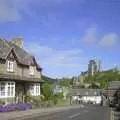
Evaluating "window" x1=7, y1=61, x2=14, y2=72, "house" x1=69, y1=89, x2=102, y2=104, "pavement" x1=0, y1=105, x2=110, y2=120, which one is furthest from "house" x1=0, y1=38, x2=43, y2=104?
"house" x1=69, y1=89, x2=102, y2=104

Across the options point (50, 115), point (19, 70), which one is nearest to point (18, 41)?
point (19, 70)

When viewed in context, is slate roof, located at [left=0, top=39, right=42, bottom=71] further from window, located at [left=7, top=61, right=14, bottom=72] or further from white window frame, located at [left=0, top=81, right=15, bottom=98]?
white window frame, located at [left=0, top=81, right=15, bottom=98]

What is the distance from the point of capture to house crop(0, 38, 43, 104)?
46.6 meters

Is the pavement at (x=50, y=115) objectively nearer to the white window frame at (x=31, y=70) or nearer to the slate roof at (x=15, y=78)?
the slate roof at (x=15, y=78)

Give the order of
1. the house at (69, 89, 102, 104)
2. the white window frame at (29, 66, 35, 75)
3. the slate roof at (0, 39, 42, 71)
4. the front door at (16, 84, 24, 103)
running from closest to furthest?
the slate roof at (0, 39, 42, 71), the front door at (16, 84, 24, 103), the white window frame at (29, 66, 35, 75), the house at (69, 89, 102, 104)

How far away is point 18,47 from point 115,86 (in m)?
93.2

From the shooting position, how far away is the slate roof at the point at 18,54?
48031mm

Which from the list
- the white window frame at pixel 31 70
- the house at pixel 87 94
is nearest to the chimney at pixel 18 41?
the white window frame at pixel 31 70

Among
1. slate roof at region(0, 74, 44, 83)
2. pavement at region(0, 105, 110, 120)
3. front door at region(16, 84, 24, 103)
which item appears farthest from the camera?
front door at region(16, 84, 24, 103)

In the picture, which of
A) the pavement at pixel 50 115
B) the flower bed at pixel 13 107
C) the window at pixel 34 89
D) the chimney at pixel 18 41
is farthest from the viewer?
the chimney at pixel 18 41

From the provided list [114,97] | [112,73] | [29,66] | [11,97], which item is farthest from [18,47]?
[112,73]

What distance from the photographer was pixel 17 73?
171 feet

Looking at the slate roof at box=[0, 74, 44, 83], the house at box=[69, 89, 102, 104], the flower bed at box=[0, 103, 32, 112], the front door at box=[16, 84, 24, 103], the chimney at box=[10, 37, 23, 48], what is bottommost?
the house at box=[69, 89, 102, 104]

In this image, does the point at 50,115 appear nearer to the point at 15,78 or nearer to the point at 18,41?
the point at 15,78
